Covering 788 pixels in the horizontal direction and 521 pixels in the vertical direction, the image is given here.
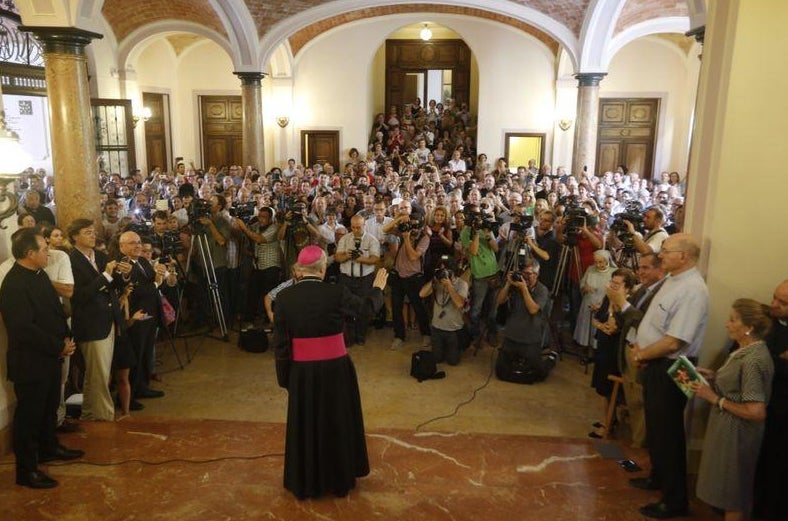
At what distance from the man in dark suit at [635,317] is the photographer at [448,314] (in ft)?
6.20

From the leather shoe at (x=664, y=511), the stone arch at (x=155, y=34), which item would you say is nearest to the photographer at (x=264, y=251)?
the leather shoe at (x=664, y=511)

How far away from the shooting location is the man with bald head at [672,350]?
10.9 ft

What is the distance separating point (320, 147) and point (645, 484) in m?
14.1

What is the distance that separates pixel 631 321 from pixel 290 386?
2.22 m

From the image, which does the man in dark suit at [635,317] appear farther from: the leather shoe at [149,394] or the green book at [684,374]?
the leather shoe at [149,394]

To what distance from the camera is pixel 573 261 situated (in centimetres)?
661

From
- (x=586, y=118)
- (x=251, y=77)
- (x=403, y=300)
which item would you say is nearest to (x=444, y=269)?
(x=403, y=300)

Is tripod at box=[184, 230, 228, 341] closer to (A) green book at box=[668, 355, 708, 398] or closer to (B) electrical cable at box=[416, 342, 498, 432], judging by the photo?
(B) electrical cable at box=[416, 342, 498, 432]

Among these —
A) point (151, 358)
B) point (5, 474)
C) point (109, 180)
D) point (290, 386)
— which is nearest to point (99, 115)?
point (109, 180)

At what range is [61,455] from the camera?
396 cm

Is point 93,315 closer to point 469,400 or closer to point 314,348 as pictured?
point 314,348

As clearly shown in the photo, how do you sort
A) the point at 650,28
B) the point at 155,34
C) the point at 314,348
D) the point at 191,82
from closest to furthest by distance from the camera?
Result: the point at 314,348
the point at 650,28
the point at 155,34
the point at 191,82

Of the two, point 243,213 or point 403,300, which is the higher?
point 243,213

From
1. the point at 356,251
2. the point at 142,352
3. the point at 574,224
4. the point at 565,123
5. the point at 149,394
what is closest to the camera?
the point at 142,352
